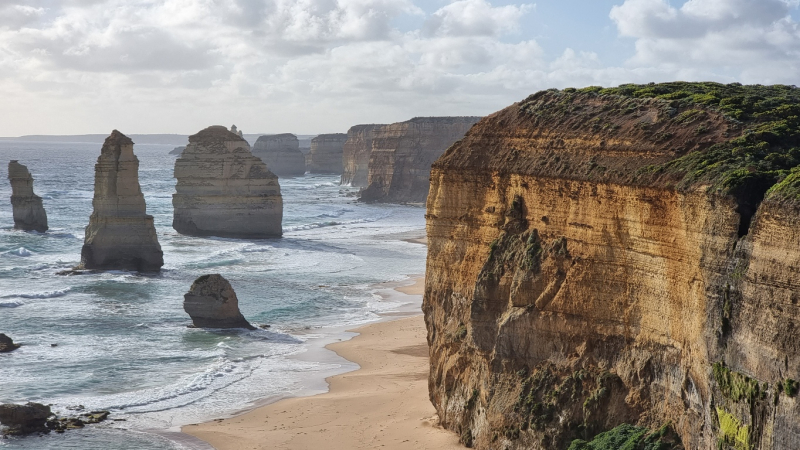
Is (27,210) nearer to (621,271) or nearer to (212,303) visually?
(212,303)

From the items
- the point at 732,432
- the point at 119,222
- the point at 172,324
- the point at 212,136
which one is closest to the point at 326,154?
the point at 212,136

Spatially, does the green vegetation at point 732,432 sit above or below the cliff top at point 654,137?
below

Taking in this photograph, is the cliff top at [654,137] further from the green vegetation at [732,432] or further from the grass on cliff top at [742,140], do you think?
the green vegetation at [732,432]

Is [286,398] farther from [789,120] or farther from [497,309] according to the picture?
[789,120]

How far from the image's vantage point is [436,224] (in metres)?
25.6

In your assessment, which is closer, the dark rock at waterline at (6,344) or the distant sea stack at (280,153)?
the dark rock at waterline at (6,344)

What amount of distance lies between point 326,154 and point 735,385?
17940 cm

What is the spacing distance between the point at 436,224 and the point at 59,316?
24.4 metres

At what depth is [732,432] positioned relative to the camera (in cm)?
1551

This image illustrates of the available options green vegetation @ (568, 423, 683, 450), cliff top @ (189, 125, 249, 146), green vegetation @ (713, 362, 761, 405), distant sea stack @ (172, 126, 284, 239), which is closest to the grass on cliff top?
green vegetation @ (713, 362, 761, 405)

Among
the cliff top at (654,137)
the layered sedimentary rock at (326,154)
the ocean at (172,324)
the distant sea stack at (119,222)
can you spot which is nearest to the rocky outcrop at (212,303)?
the ocean at (172,324)

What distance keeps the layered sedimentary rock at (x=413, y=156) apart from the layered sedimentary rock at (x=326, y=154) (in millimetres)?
66236

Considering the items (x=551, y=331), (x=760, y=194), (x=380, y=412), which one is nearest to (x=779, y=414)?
(x=760, y=194)

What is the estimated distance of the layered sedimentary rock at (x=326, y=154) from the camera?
192 meters
